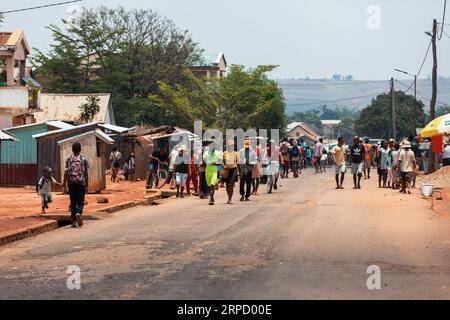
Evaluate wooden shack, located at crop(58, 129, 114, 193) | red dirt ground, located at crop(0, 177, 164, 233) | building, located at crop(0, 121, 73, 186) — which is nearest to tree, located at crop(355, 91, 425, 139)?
red dirt ground, located at crop(0, 177, 164, 233)

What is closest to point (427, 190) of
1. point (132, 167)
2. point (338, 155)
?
point (338, 155)

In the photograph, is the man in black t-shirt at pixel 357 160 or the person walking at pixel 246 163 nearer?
the person walking at pixel 246 163

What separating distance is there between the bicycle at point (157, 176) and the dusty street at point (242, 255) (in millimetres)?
11621

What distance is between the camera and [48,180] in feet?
68.6

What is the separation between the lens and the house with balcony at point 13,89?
45969 mm

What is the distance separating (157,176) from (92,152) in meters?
3.35

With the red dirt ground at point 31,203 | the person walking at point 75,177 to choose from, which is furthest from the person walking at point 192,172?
the person walking at point 75,177

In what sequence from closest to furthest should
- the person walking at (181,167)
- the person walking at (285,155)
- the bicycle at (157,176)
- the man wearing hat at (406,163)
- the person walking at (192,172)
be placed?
the person walking at (181,167), the man wearing hat at (406,163), the person walking at (192,172), the bicycle at (157,176), the person walking at (285,155)

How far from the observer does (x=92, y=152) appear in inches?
1233

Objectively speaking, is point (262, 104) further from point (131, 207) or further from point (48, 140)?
point (131, 207)

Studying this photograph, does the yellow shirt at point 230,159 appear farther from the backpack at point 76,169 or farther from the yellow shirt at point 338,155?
the yellow shirt at point 338,155

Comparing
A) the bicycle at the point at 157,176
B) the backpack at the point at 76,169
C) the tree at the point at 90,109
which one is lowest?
the bicycle at the point at 157,176

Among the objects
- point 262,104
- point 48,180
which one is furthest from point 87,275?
point 262,104

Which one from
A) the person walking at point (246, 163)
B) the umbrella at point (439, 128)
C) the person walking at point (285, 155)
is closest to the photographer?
the person walking at point (246, 163)
